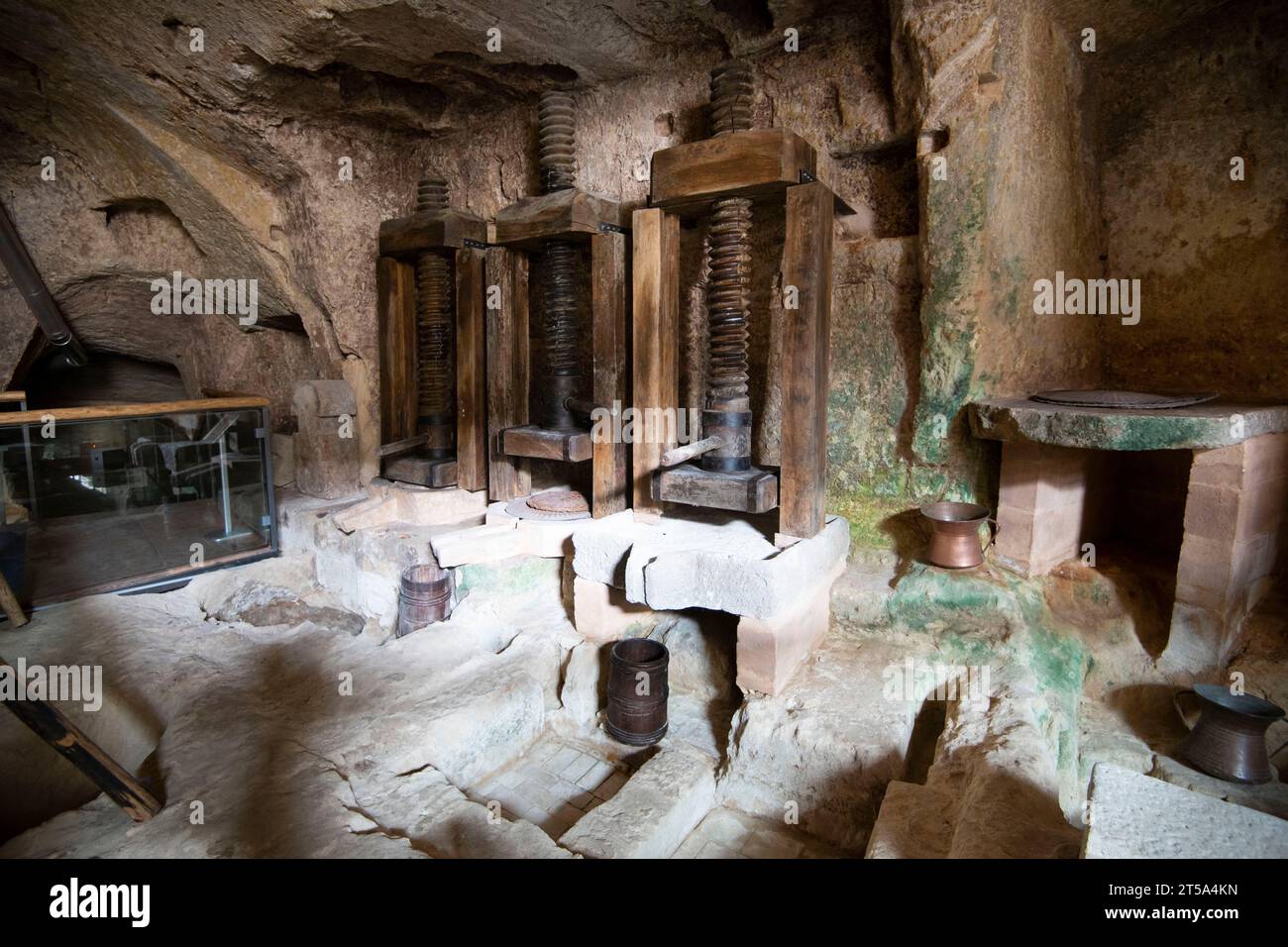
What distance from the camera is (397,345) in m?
4.83

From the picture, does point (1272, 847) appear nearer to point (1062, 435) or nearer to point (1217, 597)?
point (1062, 435)

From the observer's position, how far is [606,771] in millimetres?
3195

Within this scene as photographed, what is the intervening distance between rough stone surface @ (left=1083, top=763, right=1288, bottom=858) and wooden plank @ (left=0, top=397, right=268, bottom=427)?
15.0ft

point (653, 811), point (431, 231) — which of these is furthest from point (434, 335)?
point (653, 811)

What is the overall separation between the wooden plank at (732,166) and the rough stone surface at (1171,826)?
2.56 metres

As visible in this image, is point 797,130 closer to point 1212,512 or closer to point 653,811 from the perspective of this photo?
point 1212,512

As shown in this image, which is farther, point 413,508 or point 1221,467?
point 413,508

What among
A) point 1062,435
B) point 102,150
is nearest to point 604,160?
point 1062,435

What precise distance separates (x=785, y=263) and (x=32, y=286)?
5256 millimetres

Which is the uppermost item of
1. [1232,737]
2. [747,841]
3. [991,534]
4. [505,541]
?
[991,534]

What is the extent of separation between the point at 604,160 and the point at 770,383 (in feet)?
6.05

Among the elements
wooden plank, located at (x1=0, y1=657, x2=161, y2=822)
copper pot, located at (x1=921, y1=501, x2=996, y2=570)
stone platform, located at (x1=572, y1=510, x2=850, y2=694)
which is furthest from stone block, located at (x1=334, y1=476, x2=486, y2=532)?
copper pot, located at (x1=921, y1=501, x2=996, y2=570)

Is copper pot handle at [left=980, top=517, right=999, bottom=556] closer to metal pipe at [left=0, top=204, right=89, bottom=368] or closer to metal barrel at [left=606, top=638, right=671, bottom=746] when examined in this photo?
metal barrel at [left=606, top=638, right=671, bottom=746]

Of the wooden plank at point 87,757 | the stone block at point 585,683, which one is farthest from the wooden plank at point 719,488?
the wooden plank at point 87,757
